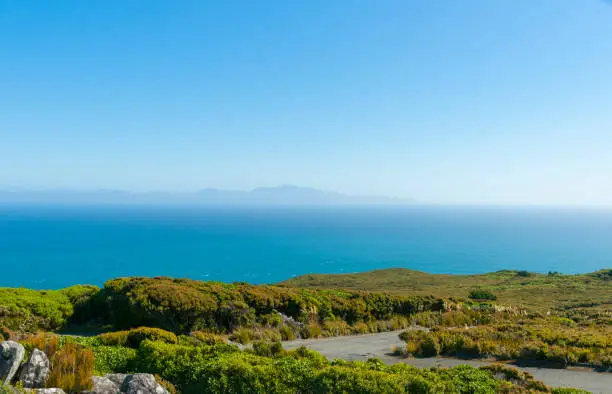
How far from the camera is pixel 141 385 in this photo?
6832 mm

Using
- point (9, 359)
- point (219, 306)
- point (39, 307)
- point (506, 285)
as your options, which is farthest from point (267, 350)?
point (506, 285)

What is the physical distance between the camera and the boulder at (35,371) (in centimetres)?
683

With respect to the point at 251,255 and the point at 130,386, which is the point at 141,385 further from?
the point at 251,255

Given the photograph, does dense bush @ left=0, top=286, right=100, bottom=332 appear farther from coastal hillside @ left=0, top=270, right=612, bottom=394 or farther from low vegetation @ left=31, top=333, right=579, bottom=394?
low vegetation @ left=31, top=333, right=579, bottom=394

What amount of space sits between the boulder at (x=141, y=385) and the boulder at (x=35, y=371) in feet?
4.62

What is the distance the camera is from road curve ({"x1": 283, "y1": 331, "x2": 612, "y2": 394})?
9938 mm

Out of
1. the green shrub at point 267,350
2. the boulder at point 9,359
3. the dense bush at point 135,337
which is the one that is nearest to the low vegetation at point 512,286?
the green shrub at point 267,350

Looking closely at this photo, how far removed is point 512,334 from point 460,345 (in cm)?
266

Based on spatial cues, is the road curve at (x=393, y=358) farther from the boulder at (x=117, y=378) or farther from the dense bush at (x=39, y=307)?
the dense bush at (x=39, y=307)

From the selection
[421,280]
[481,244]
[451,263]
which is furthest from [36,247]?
[481,244]

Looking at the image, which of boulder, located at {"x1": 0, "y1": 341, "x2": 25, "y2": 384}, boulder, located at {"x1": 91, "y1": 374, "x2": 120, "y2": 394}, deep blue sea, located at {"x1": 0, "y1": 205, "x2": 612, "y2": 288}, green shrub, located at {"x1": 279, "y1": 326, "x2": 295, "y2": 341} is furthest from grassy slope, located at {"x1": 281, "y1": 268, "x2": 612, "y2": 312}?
deep blue sea, located at {"x1": 0, "y1": 205, "x2": 612, "y2": 288}

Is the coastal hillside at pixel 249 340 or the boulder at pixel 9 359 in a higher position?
the boulder at pixel 9 359

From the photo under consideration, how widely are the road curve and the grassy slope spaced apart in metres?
17.9

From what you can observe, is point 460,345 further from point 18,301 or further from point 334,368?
point 18,301
